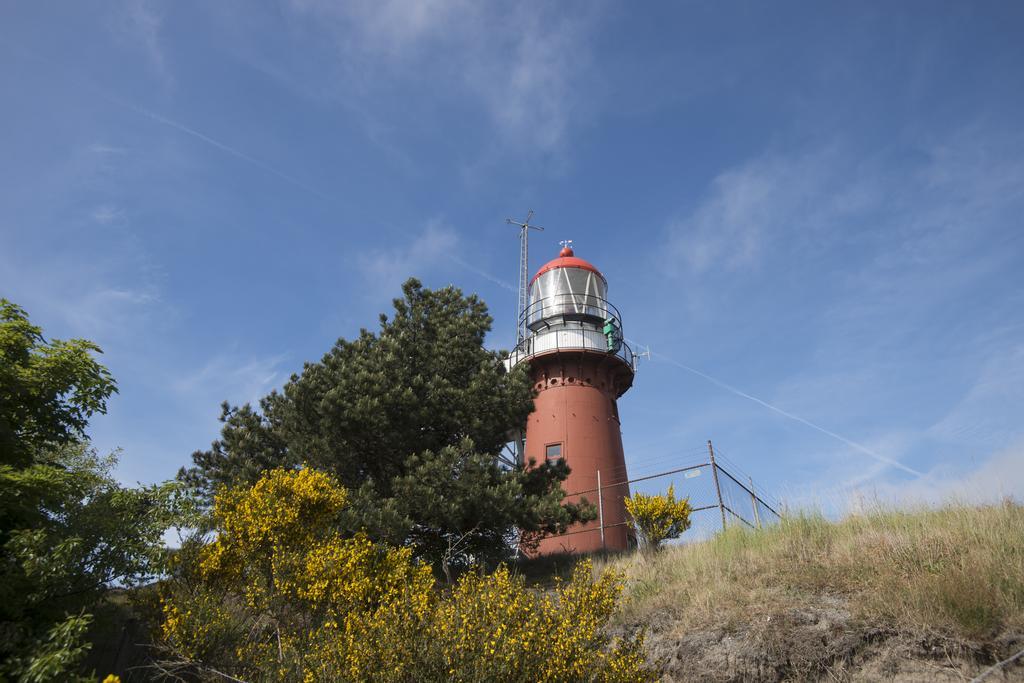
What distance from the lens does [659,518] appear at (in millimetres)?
15539

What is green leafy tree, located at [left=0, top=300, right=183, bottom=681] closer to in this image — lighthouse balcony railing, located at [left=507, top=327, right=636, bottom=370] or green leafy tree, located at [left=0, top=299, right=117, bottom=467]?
green leafy tree, located at [left=0, top=299, right=117, bottom=467]

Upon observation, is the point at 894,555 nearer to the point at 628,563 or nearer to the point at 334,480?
the point at 628,563

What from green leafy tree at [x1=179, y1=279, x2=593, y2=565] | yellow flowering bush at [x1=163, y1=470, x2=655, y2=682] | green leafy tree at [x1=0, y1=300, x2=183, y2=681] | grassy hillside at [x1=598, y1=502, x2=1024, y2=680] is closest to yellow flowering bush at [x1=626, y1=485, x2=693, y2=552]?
green leafy tree at [x1=179, y1=279, x2=593, y2=565]

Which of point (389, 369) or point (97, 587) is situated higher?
point (389, 369)

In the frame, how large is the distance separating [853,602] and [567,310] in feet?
47.2

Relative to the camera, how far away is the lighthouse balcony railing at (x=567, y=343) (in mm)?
21156

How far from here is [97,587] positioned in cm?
980

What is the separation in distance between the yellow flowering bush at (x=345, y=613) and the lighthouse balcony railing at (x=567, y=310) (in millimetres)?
11351

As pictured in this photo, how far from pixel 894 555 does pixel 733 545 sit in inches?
122

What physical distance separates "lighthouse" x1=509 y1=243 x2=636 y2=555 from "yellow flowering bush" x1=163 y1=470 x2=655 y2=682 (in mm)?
8295

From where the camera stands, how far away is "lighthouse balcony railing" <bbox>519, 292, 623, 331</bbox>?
22.2m

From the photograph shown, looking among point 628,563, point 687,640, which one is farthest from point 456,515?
point 687,640

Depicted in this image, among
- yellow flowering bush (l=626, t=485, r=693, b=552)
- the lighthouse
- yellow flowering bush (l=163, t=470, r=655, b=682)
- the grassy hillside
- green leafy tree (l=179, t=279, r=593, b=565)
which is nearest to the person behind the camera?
yellow flowering bush (l=163, t=470, r=655, b=682)

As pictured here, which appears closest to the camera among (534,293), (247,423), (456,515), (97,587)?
(97,587)
